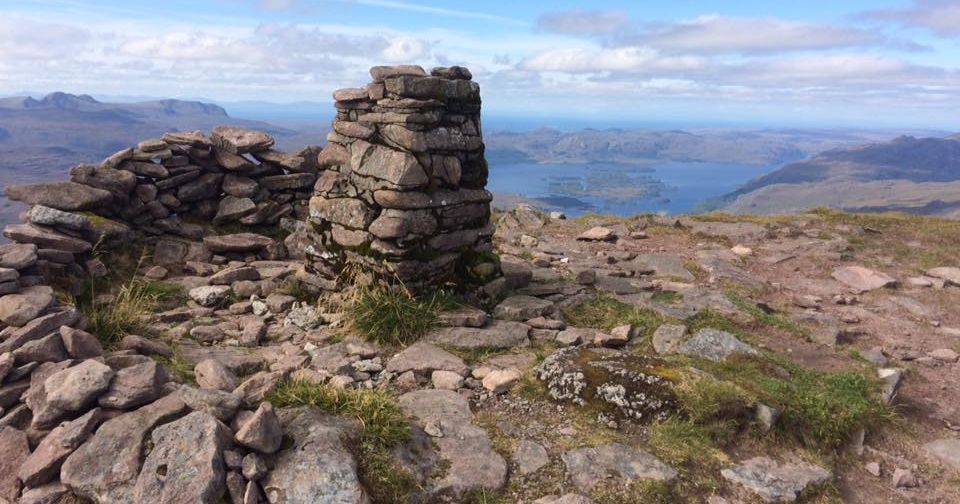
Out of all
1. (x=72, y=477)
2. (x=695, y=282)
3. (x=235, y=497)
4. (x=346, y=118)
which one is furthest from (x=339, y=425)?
(x=695, y=282)

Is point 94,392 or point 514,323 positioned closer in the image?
point 94,392

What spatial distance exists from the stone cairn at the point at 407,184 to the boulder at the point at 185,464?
16.4 feet

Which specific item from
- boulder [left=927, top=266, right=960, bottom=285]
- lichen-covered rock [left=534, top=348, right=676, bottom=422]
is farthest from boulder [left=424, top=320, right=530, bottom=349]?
boulder [left=927, top=266, right=960, bottom=285]

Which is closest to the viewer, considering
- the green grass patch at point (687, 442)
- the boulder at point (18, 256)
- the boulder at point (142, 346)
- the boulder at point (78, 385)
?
the boulder at point (78, 385)

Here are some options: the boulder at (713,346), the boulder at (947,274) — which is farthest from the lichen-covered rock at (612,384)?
the boulder at (947,274)

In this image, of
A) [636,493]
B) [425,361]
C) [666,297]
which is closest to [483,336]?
[425,361]

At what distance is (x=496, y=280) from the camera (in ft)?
36.4

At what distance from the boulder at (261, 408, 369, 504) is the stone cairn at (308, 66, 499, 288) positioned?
174 inches

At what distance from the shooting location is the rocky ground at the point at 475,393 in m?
5.19

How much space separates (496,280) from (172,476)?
7060 millimetres

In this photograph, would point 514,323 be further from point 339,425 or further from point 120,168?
point 120,168

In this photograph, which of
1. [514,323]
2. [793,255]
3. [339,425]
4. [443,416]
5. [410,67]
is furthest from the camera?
[793,255]

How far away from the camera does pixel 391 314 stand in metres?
9.29

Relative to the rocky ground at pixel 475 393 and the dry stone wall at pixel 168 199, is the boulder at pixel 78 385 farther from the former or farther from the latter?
the dry stone wall at pixel 168 199
